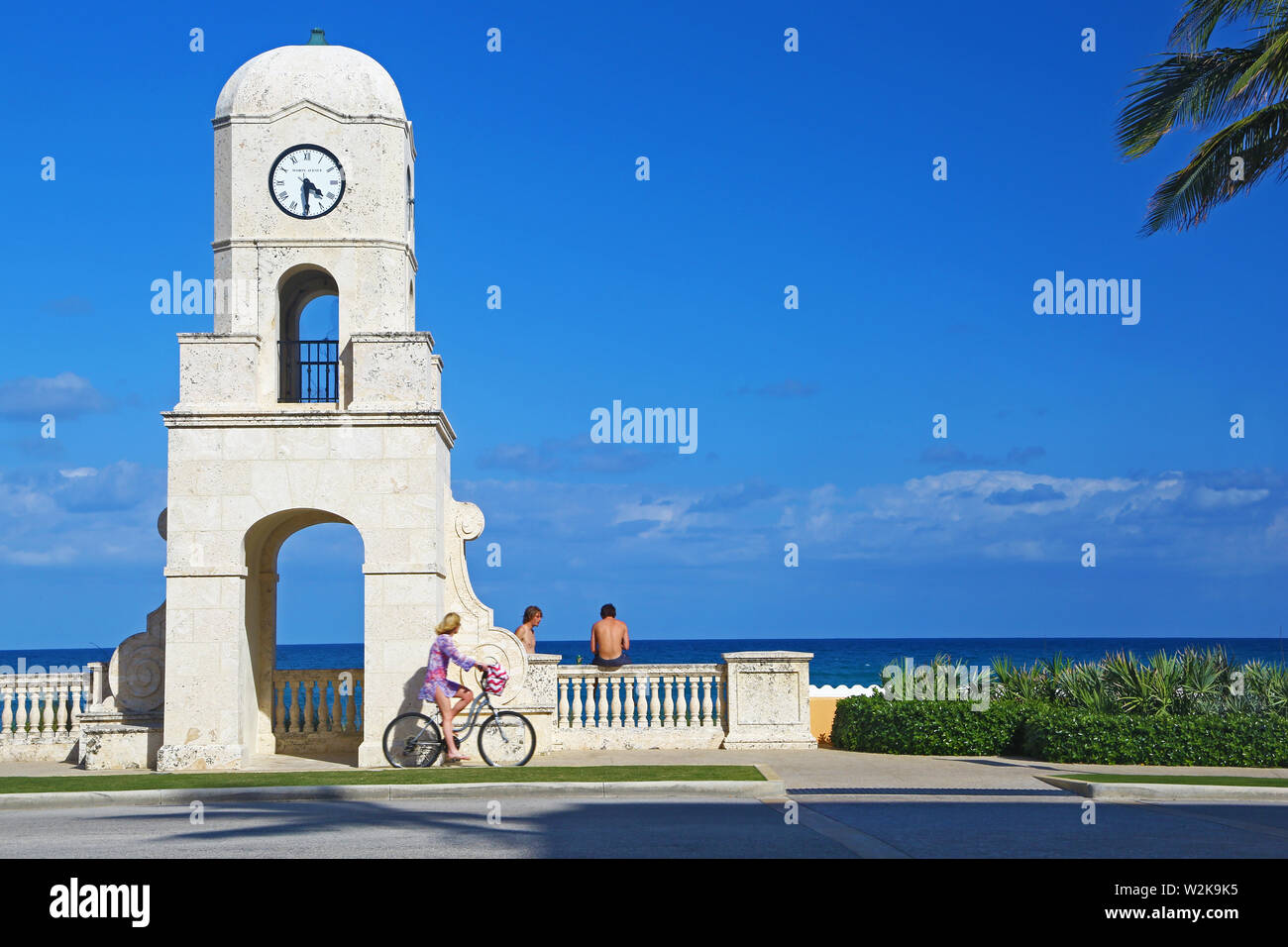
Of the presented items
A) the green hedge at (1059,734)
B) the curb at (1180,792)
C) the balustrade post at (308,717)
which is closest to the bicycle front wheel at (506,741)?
the balustrade post at (308,717)

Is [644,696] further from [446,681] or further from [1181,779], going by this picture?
[1181,779]

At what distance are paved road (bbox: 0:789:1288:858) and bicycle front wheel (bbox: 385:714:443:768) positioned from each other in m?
4.05

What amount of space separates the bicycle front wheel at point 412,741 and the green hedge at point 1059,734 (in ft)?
19.5

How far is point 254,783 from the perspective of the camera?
1359cm

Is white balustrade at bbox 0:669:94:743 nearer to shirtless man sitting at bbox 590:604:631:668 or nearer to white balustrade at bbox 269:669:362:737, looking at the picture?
white balustrade at bbox 269:669:362:737

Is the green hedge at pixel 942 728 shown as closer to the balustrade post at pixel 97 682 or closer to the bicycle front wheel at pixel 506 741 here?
the bicycle front wheel at pixel 506 741

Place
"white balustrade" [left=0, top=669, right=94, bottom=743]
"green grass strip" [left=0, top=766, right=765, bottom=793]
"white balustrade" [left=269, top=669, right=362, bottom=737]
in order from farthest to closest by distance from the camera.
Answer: "white balustrade" [left=269, top=669, right=362, bottom=737] < "white balustrade" [left=0, top=669, right=94, bottom=743] < "green grass strip" [left=0, top=766, right=765, bottom=793]

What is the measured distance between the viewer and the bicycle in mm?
16594

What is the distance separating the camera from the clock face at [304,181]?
705 inches

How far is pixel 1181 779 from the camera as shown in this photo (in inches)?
540

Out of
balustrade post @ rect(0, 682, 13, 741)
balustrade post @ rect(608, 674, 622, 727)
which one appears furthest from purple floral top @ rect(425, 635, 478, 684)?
balustrade post @ rect(0, 682, 13, 741)

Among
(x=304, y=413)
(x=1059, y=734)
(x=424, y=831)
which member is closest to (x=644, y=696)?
(x=1059, y=734)
